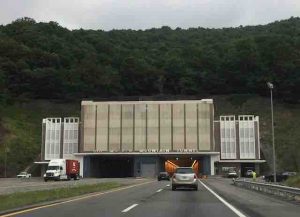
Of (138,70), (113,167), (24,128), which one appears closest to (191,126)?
(113,167)

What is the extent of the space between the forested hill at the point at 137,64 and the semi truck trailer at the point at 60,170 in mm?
58703

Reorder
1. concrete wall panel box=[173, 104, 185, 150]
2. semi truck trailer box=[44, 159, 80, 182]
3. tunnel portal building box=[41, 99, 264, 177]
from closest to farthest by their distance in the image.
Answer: semi truck trailer box=[44, 159, 80, 182] → tunnel portal building box=[41, 99, 264, 177] → concrete wall panel box=[173, 104, 185, 150]

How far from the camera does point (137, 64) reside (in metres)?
159

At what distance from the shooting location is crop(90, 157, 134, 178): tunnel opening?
11575 centimetres

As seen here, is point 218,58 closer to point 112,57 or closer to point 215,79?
point 215,79

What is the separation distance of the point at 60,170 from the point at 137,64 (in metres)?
82.8

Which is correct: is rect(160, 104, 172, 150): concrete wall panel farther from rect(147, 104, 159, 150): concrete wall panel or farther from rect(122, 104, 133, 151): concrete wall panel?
rect(122, 104, 133, 151): concrete wall panel

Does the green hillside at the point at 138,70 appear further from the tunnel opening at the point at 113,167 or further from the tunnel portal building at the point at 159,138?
the tunnel portal building at the point at 159,138

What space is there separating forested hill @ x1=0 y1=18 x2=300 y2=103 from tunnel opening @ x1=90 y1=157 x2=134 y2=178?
33852 millimetres

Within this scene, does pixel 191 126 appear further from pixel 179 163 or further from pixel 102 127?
pixel 102 127

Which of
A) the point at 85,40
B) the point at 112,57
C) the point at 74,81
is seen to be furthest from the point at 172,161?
the point at 85,40

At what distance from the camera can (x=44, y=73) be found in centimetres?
14762

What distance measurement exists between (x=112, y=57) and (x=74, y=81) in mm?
20207

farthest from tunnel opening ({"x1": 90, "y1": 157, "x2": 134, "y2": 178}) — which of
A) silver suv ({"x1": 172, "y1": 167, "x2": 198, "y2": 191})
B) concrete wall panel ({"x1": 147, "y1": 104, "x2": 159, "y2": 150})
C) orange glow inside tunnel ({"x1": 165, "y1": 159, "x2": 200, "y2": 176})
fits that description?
silver suv ({"x1": 172, "y1": 167, "x2": 198, "y2": 191})
